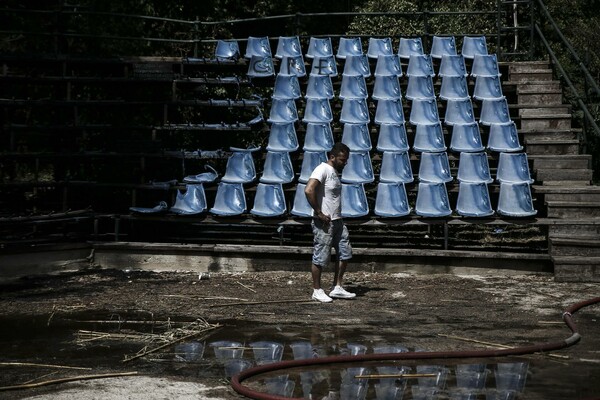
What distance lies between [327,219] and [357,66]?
6.39 metres

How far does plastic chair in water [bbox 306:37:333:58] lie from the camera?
18.7 m

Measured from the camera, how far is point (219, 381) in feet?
28.7

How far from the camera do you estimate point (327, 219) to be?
12578 millimetres

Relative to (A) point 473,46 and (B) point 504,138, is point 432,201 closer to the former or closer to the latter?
(B) point 504,138

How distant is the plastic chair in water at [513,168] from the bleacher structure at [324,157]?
0.07 feet

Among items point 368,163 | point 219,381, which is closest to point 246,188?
point 368,163

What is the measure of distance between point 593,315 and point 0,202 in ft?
33.9

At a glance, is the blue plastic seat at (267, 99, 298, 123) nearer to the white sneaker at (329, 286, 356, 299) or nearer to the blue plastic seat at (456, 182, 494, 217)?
the blue plastic seat at (456, 182, 494, 217)

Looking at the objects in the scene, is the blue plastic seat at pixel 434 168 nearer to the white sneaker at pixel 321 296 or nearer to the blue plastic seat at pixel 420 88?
the blue plastic seat at pixel 420 88

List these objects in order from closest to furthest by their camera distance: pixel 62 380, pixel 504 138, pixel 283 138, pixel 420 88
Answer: pixel 62 380 < pixel 504 138 < pixel 283 138 < pixel 420 88

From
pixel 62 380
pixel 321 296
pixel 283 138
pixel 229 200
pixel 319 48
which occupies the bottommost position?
pixel 62 380

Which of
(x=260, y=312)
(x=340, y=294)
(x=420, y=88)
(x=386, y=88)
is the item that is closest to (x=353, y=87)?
(x=386, y=88)

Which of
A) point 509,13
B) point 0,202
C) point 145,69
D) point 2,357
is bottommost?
point 2,357

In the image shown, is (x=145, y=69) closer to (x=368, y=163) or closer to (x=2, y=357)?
(x=368, y=163)
